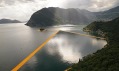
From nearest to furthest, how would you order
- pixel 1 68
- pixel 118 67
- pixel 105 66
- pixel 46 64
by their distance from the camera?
pixel 118 67
pixel 105 66
pixel 1 68
pixel 46 64

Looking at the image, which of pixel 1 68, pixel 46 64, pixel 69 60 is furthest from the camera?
pixel 69 60

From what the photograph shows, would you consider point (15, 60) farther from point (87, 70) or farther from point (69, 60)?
point (87, 70)

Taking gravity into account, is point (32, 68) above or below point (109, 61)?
below

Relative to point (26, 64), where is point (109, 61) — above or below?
above

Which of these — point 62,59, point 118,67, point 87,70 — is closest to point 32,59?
point 62,59

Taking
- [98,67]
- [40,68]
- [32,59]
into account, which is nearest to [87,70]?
[98,67]

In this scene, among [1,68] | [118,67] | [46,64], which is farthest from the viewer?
[46,64]

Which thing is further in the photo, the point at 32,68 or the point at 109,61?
the point at 32,68

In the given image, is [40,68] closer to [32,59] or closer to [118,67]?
[32,59]

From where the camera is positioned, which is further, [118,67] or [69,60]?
[69,60]
